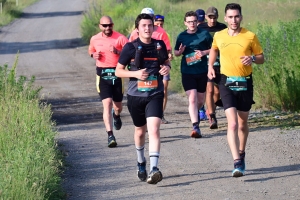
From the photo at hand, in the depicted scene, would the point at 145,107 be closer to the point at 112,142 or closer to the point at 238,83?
the point at 238,83

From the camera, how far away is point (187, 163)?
10094 millimetres

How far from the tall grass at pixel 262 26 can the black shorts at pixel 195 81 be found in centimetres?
245

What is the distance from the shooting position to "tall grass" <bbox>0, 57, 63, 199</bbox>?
7133mm

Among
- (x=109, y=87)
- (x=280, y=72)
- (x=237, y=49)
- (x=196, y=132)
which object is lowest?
(x=196, y=132)

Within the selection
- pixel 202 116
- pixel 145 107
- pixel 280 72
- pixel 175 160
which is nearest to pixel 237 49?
pixel 145 107

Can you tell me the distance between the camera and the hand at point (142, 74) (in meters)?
8.77

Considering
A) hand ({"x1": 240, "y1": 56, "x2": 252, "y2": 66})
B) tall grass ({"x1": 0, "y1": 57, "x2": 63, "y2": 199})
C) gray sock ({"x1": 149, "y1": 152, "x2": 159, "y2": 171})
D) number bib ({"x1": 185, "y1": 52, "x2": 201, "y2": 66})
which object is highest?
hand ({"x1": 240, "y1": 56, "x2": 252, "y2": 66})

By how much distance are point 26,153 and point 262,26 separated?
353 inches

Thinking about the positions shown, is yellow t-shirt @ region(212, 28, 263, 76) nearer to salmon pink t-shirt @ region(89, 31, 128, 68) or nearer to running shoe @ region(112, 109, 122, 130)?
salmon pink t-shirt @ region(89, 31, 128, 68)

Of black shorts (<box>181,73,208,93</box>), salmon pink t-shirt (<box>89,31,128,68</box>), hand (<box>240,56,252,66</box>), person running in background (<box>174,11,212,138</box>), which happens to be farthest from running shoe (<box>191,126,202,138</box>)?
hand (<box>240,56,252,66</box>)

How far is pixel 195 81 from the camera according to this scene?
1232 cm

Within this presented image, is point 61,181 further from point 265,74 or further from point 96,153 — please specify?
point 265,74

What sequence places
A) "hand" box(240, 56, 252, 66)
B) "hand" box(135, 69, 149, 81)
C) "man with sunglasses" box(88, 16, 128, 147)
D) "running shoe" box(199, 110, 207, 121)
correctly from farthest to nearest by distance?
"running shoe" box(199, 110, 207, 121) < "man with sunglasses" box(88, 16, 128, 147) < "hand" box(240, 56, 252, 66) < "hand" box(135, 69, 149, 81)

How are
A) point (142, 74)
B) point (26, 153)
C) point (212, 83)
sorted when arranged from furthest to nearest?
point (212, 83)
point (142, 74)
point (26, 153)
